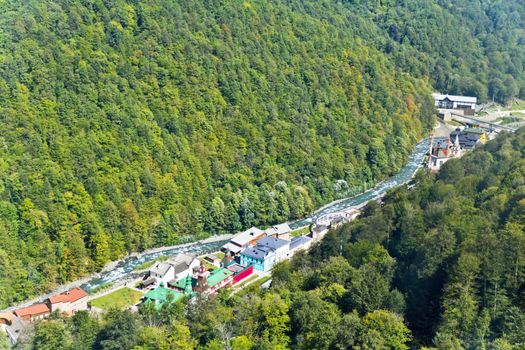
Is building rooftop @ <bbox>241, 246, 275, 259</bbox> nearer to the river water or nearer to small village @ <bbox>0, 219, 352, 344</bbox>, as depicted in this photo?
small village @ <bbox>0, 219, 352, 344</bbox>

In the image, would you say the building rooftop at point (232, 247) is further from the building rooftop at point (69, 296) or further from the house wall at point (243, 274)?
the building rooftop at point (69, 296)

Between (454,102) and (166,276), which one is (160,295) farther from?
(454,102)

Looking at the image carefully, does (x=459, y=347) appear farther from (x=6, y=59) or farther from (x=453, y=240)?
(x=6, y=59)

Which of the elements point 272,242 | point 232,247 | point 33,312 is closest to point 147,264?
point 232,247

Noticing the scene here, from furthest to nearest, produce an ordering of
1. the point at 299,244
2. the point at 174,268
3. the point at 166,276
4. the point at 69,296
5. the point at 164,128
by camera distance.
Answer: the point at 164,128, the point at 299,244, the point at 174,268, the point at 166,276, the point at 69,296

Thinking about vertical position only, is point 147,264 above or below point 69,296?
below
